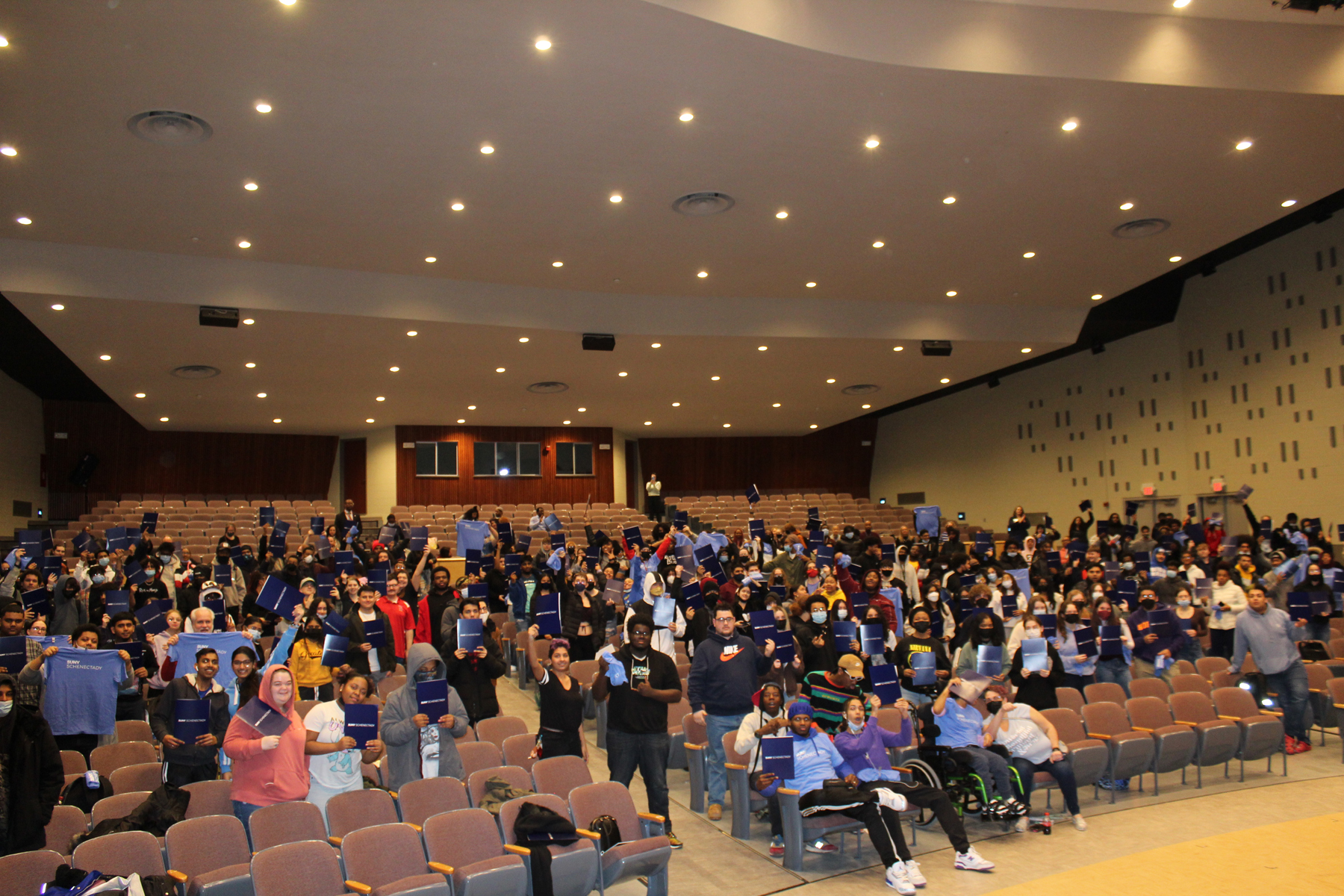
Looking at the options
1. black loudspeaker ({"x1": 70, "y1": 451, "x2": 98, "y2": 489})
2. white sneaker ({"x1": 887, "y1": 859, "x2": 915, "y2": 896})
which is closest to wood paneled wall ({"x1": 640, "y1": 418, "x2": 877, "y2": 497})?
black loudspeaker ({"x1": 70, "y1": 451, "x2": 98, "y2": 489})

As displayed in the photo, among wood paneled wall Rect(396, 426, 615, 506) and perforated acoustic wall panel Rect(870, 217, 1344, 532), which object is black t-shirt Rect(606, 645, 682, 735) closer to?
perforated acoustic wall panel Rect(870, 217, 1344, 532)

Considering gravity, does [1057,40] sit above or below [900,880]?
above

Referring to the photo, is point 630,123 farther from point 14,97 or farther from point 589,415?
point 589,415

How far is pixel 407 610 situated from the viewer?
859 cm

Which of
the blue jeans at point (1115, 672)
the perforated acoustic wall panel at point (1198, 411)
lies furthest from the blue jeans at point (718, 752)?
the perforated acoustic wall panel at point (1198, 411)

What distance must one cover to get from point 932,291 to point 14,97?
13042mm

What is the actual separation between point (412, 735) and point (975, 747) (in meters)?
3.96

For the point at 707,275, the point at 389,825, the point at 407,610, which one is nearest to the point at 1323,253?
the point at 707,275

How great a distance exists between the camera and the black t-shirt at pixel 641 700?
20.0 feet

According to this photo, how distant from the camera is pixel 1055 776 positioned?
6875 millimetres

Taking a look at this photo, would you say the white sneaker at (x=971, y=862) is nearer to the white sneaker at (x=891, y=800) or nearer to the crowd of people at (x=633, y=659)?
the crowd of people at (x=633, y=659)

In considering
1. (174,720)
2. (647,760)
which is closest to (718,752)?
(647,760)

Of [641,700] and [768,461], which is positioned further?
[768,461]

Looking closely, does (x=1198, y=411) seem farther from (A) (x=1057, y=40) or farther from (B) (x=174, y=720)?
(B) (x=174, y=720)
